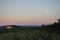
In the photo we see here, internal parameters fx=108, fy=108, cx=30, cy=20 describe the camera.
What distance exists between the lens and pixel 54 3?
1.50m

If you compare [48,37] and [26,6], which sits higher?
[26,6]

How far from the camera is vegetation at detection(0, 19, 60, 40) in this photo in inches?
55.5

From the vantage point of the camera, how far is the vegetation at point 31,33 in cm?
141

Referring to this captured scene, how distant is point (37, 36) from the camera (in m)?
1.44

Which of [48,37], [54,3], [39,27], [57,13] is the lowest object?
[48,37]

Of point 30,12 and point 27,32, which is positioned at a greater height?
point 30,12

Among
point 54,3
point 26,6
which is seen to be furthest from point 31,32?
point 54,3

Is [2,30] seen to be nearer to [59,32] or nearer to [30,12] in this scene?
[30,12]

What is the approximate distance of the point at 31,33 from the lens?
4.69ft

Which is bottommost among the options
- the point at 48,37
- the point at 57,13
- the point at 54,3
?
the point at 48,37

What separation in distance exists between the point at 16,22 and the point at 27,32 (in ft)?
0.65

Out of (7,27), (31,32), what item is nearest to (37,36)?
(31,32)

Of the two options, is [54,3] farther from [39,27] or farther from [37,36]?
[37,36]

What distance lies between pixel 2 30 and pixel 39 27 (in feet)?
1.62
